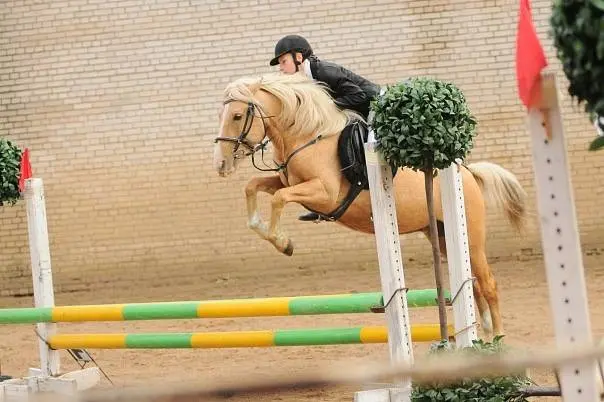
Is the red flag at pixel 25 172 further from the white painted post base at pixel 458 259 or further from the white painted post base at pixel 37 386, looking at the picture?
the white painted post base at pixel 458 259

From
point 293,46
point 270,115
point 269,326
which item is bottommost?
point 269,326

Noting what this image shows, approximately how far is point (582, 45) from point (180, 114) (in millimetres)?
7781

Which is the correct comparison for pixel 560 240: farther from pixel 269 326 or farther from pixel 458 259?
pixel 269 326

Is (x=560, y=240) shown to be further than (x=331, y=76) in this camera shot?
No

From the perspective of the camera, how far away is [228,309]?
4496 mm

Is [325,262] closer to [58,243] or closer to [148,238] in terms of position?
[148,238]

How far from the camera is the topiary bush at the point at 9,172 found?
5383mm

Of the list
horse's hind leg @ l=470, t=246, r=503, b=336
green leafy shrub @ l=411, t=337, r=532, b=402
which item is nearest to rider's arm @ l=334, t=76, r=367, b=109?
horse's hind leg @ l=470, t=246, r=503, b=336

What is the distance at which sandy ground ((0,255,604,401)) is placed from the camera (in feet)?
20.1

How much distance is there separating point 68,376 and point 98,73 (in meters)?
4.88

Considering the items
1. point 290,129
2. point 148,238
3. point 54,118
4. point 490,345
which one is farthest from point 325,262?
point 490,345

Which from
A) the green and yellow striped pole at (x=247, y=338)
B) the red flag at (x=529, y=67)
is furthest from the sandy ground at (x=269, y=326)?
the red flag at (x=529, y=67)

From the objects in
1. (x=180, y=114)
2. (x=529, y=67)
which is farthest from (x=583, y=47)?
(x=180, y=114)

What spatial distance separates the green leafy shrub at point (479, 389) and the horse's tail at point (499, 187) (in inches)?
86.2
